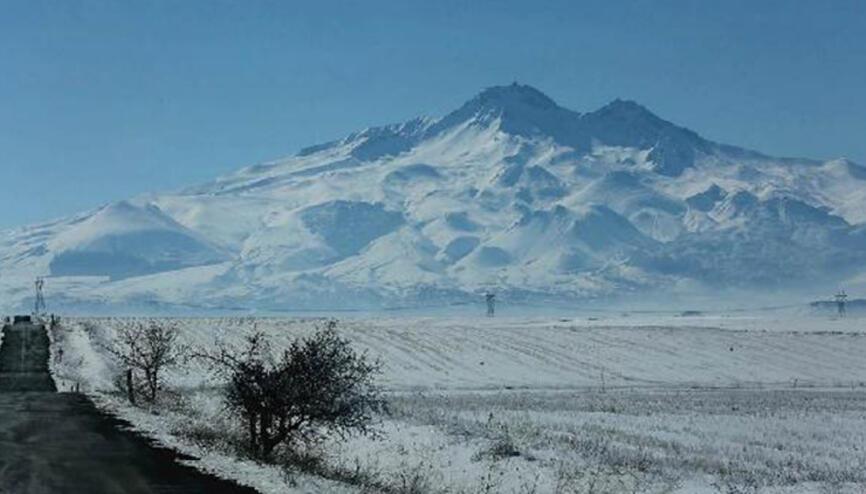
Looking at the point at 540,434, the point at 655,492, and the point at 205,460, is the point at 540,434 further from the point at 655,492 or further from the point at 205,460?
the point at 205,460

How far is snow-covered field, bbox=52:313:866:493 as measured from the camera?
96.9 ft

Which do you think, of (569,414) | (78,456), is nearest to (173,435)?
(78,456)

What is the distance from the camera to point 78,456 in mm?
28047

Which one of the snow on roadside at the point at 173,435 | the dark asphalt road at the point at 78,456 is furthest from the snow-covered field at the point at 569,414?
the dark asphalt road at the point at 78,456

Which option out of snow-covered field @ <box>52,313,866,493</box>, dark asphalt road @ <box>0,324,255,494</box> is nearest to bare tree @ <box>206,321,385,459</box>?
snow-covered field @ <box>52,313,866,493</box>

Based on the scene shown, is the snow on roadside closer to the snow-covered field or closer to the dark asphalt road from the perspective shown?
the snow-covered field

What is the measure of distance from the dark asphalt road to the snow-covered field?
1065mm

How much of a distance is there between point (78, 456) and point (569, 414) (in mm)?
27666

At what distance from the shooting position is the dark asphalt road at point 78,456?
77.0 feet

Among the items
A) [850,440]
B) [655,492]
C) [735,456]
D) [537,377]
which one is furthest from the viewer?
[537,377]

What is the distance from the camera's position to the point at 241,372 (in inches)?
1220

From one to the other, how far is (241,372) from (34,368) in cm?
4081

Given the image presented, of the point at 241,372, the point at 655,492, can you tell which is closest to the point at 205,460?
the point at 241,372

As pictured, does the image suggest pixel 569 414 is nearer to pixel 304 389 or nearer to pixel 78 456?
pixel 304 389
